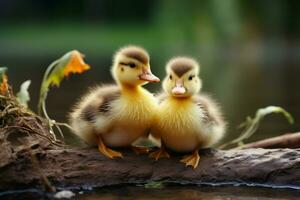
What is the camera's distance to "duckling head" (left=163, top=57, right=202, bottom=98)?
4742 millimetres

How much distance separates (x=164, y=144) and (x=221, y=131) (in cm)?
35

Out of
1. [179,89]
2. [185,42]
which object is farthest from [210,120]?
[185,42]

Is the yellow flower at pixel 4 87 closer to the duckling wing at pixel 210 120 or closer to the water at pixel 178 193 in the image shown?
the water at pixel 178 193

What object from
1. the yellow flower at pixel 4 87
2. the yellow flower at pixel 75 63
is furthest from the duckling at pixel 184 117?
the yellow flower at pixel 4 87

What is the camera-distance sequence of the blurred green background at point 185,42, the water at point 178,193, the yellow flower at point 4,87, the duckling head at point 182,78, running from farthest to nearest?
the blurred green background at point 185,42 → the yellow flower at point 4,87 → the duckling head at point 182,78 → the water at point 178,193

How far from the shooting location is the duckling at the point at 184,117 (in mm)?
4766

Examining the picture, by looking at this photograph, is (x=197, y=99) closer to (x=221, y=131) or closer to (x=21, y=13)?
Result: (x=221, y=131)

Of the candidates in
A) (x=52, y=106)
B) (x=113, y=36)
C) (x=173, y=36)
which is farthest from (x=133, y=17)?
(x=52, y=106)

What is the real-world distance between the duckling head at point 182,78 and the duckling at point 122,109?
93mm

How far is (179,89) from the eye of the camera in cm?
468

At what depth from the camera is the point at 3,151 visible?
4.65 metres

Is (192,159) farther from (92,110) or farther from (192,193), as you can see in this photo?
(92,110)

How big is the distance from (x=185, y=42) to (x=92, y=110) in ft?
57.0

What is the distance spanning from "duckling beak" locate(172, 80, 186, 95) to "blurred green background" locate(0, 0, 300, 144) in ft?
8.61
